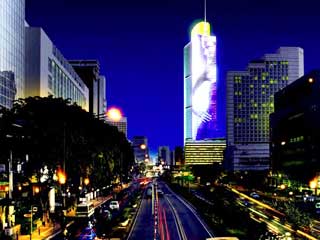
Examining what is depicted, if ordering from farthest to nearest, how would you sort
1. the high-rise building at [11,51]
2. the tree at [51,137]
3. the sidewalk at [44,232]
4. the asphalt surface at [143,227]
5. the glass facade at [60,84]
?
the glass facade at [60,84], the high-rise building at [11,51], the tree at [51,137], the sidewalk at [44,232], the asphalt surface at [143,227]

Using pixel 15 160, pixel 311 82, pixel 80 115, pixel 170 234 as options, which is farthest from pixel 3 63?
pixel 311 82

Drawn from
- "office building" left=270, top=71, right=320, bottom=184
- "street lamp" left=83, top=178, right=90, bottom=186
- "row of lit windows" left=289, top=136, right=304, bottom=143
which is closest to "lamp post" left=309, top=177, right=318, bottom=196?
"office building" left=270, top=71, right=320, bottom=184

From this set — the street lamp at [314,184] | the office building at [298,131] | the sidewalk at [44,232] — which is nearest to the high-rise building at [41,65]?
the sidewalk at [44,232]

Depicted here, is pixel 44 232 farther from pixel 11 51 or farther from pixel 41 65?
pixel 41 65

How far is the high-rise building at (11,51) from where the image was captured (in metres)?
95.4

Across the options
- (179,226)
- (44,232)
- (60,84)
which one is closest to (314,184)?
(60,84)

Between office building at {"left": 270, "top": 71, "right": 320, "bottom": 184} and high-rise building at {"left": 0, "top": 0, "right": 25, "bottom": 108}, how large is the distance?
68.9 metres

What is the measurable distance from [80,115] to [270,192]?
65.1 meters

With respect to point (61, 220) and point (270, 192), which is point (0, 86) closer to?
point (61, 220)

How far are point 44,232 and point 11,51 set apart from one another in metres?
50.1

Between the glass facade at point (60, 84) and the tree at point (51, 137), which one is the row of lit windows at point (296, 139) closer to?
the glass facade at point (60, 84)

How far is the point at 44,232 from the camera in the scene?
58812mm

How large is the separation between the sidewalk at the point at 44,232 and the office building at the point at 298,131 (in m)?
84.2

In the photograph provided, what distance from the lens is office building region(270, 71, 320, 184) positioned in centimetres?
14289
